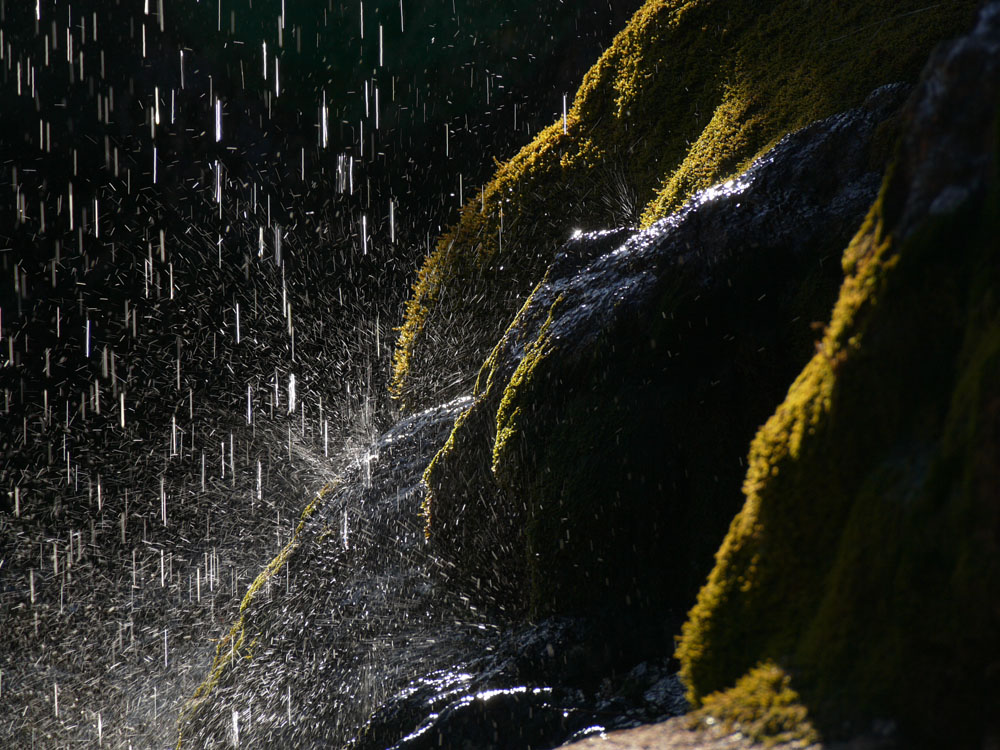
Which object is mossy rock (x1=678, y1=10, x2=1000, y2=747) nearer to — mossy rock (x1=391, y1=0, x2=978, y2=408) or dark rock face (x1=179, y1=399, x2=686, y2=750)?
dark rock face (x1=179, y1=399, x2=686, y2=750)

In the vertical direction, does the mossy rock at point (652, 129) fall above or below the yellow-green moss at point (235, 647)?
above

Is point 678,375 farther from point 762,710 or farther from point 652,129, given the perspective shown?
point 652,129

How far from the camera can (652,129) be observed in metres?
6.46

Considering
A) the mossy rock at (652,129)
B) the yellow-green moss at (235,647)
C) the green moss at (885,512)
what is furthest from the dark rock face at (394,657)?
the mossy rock at (652,129)

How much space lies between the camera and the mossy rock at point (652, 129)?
16.0ft

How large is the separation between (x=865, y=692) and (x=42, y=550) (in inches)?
605

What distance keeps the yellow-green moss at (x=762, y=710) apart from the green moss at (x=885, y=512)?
33 millimetres

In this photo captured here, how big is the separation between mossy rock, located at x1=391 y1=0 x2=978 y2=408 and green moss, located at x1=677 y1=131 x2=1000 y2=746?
2.94 meters

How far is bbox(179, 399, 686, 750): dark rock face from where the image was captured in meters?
3.21

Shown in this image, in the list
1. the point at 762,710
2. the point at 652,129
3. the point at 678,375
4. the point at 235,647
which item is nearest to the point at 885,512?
the point at 762,710

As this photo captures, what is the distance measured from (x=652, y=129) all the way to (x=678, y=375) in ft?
11.2

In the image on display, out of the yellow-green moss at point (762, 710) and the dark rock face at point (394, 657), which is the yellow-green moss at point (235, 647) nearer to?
the dark rock face at point (394, 657)

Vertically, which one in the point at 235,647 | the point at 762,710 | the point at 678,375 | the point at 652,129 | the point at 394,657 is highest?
the point at 652,129

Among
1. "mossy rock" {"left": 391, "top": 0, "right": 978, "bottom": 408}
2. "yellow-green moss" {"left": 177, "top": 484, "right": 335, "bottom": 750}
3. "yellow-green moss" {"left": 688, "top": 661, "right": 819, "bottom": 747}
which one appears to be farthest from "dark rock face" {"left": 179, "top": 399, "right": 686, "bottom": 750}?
"mossy rock" {"left": 391, "top": 0, "right": 978, "bottom": 408}
